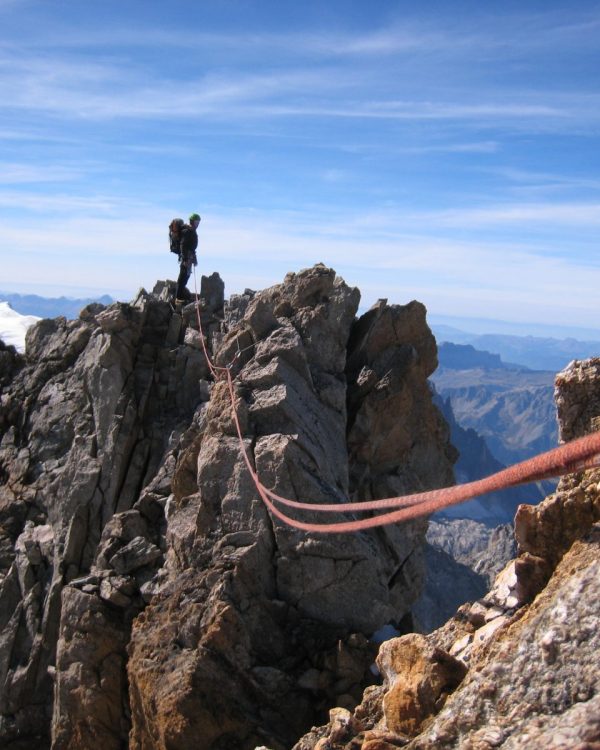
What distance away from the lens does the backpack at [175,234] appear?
33.0 m

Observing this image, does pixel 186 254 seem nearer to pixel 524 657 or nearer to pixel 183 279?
pixel 183 279

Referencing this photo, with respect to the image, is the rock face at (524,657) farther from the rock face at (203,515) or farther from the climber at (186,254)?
the climber at (186,254)

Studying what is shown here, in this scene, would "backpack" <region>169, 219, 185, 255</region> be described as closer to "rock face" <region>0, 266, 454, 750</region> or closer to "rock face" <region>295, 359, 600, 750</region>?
"rock face" <region>0, 266, 454, 750</region>

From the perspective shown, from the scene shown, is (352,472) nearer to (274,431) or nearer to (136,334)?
(274,431)

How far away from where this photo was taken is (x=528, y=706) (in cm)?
698

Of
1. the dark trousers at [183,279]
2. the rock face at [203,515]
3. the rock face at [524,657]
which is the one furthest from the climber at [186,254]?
the rock face at [524,657]

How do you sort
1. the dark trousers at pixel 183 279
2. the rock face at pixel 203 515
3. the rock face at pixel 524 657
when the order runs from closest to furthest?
1. the rock face at pixel 524 657
2. the rock face at pixel 203 515
3. the dark trousers at pixel 183 279

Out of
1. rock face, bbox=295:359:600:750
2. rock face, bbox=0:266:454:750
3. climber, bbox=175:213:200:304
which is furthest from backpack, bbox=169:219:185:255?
rock face, bbox=295:359:600:750

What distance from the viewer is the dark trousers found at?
32.0 metres

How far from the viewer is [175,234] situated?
33.1 meters

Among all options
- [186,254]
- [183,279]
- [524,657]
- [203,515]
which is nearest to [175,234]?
[186,254]

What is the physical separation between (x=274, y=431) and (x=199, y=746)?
7.71m

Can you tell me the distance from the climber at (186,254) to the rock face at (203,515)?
0.82 meters

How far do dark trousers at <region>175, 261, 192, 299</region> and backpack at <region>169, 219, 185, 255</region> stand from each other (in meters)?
1.20
